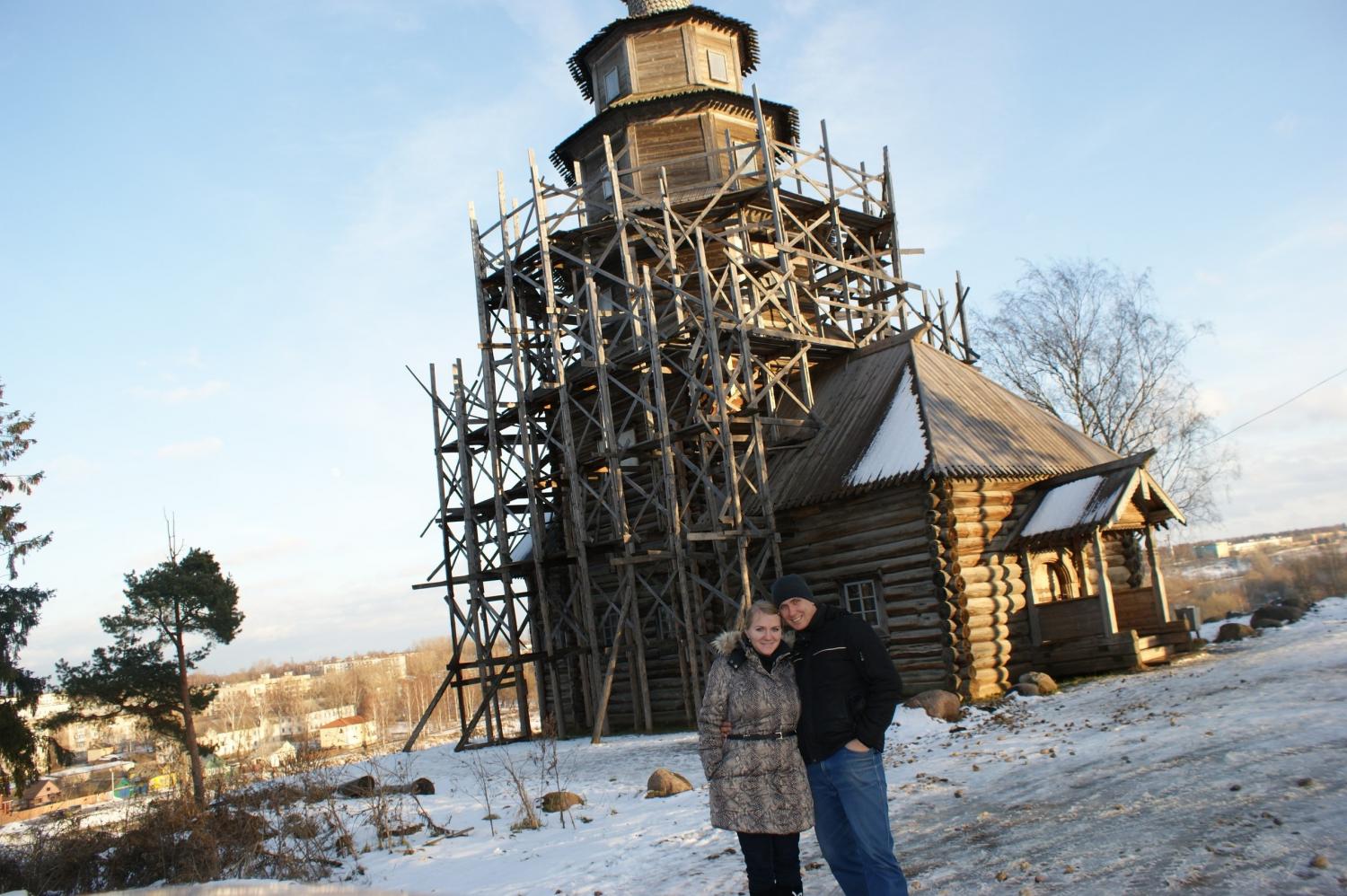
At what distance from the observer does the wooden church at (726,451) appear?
1669 centimetres

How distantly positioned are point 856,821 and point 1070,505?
1288cm

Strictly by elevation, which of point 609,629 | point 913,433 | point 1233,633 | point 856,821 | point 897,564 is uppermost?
point 913,433

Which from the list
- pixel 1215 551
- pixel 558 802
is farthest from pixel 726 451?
pixel 1215 551

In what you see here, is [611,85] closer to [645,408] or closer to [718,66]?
[718,66]

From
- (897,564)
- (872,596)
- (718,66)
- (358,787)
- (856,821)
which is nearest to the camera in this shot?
(856,821)

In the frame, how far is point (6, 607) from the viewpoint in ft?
71.0

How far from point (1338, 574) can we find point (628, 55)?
114ft

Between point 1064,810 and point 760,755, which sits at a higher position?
point 760,755

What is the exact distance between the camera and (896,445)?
17250 mm

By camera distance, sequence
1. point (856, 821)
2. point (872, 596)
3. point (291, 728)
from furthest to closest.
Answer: point (291, 728), point (872, 596), point (856, 821)

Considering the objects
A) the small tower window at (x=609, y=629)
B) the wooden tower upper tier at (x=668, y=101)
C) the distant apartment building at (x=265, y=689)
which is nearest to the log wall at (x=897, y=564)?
the small tower window at (x=609, y=629)

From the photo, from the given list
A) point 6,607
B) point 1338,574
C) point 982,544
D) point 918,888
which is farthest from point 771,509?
point 1338,574

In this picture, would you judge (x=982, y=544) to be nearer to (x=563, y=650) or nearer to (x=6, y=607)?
(x=563, y=650)

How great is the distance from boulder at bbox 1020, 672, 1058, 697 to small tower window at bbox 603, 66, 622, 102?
54.6 ft
